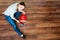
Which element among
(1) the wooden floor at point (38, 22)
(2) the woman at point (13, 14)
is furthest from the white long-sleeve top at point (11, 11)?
A: (1) the wooden floor at point (38, 22)

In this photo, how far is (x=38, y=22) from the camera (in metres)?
2.37

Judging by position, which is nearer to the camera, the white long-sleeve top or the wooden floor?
the wooden floor

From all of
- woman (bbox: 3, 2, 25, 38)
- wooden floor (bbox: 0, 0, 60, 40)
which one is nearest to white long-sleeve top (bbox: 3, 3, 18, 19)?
woman (bbox: 3, 2, 25, 38)

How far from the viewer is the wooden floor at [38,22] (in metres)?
2.18

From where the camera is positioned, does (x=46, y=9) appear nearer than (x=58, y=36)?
No

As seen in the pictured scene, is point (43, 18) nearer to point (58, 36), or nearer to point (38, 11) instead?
point (38, 11)

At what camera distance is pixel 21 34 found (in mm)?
2176

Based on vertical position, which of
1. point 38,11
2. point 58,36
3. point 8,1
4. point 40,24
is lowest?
point 58,36

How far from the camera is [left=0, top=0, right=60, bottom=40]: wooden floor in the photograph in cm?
218

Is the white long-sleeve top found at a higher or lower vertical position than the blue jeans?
higher

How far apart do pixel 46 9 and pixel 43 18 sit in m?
0.22

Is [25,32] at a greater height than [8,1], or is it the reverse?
[8,1]

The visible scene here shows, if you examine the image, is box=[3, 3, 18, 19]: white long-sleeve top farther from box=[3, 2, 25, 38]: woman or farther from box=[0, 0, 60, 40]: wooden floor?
box=[0, 0, 60, 40]: wooden floor

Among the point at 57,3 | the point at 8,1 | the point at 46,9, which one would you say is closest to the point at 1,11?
the point at 8,1
